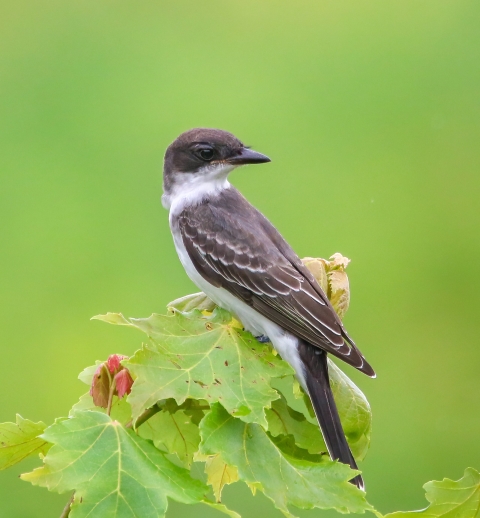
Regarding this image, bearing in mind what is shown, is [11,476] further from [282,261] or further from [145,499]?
[145,499]

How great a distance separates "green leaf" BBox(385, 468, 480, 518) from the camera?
9.63 ft

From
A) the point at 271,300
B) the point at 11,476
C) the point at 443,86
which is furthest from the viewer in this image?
the point at 443,86

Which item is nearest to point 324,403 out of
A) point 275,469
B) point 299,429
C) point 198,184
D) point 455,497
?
point 299,429

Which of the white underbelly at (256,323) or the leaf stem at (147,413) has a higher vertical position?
the leaf stem at (147,413)

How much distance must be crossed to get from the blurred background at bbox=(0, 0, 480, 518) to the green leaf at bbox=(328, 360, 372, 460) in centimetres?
348

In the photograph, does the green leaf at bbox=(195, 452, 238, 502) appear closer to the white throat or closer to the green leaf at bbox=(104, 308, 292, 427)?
the green leaf at bbox=(104, 308, 292, 427)

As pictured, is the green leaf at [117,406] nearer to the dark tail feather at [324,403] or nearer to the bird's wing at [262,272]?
the dark tail feather at [324,403]

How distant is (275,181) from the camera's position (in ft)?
32.0

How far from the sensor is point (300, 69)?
11.8 m

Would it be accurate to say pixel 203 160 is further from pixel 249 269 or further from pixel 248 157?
pixel 249 269

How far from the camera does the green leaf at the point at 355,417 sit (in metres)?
3.46

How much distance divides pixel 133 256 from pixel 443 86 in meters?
4.87

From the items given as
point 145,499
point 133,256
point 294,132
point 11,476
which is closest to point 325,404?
point 145,499

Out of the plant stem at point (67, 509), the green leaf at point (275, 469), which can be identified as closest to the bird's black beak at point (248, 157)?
the green leaf at point (275, 469)
